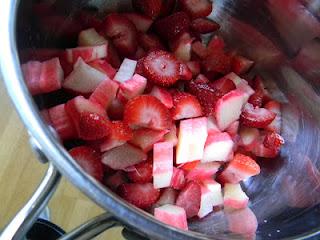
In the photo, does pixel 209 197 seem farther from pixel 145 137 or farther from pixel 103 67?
pixel 103 67

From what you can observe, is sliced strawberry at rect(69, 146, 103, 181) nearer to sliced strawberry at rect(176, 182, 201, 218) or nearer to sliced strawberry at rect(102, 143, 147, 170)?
sliced strawberry at rect(102, 143, 147, 170)

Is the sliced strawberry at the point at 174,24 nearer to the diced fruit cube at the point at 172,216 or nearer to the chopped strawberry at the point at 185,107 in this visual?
the chopped strawberry at the point at 185,107

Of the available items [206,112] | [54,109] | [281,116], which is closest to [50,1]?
[54,109]

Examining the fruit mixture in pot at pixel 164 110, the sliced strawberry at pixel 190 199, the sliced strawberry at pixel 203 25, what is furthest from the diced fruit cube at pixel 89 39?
the sliced strawberry at pixel 190 199

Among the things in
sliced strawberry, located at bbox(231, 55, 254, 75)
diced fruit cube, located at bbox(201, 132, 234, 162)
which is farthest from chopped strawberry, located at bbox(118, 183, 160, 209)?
sliced strawberry, located at bbox(231, 55, 254, 75)

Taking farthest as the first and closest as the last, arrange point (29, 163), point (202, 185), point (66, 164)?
point (29, 163) → point (202, 185) → point (66, 164)

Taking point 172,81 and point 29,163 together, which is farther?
point 29,163

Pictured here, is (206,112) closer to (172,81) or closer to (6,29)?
(172,81)
